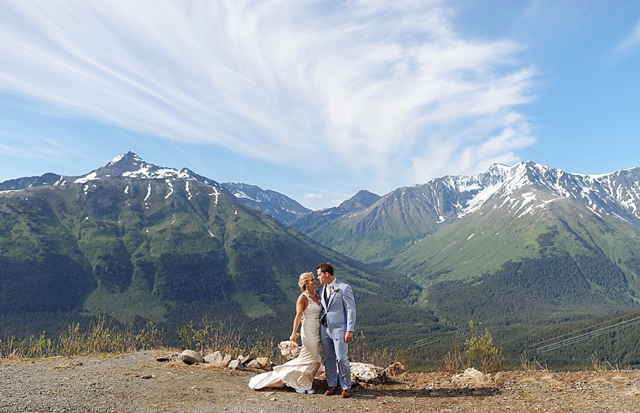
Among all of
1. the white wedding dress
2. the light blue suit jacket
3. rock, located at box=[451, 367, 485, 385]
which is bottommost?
rock, located at box=[451, 367, 485, 385]

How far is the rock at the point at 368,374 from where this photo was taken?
41.4 ft

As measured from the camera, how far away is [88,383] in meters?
10.9

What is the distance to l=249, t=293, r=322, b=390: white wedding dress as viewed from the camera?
11070 mm

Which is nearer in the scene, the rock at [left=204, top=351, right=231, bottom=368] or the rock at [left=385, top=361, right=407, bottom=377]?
the rock at [left=204, top=351, right=231, bottom=368]

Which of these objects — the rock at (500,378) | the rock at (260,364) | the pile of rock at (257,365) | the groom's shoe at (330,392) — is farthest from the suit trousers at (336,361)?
the rock at (500,378)

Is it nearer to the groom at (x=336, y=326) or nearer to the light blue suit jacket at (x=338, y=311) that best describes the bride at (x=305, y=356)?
the groom at (x=336, y=326)

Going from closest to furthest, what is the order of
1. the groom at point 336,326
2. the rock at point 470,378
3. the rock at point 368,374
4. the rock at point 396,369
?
the groom at point 336,326
the rock at point 470,378
the rock at point 368,374
the rock at point 396,369

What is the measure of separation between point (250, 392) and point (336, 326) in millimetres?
3032

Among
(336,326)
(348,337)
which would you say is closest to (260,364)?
(336,326)

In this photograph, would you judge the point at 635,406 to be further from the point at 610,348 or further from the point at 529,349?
the point at 610,348

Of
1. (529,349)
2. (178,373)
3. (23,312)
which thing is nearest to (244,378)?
(178,373)

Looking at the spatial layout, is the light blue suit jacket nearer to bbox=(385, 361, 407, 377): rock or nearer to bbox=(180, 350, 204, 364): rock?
bbox=(385, 361, 407, 377): rock

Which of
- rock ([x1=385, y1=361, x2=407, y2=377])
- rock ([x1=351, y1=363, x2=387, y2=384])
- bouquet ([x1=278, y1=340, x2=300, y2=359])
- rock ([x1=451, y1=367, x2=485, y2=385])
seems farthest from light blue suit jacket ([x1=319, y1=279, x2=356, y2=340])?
rock ([x1=385, y1=361, x2=407, y2=377])

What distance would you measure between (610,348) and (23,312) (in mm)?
266311
